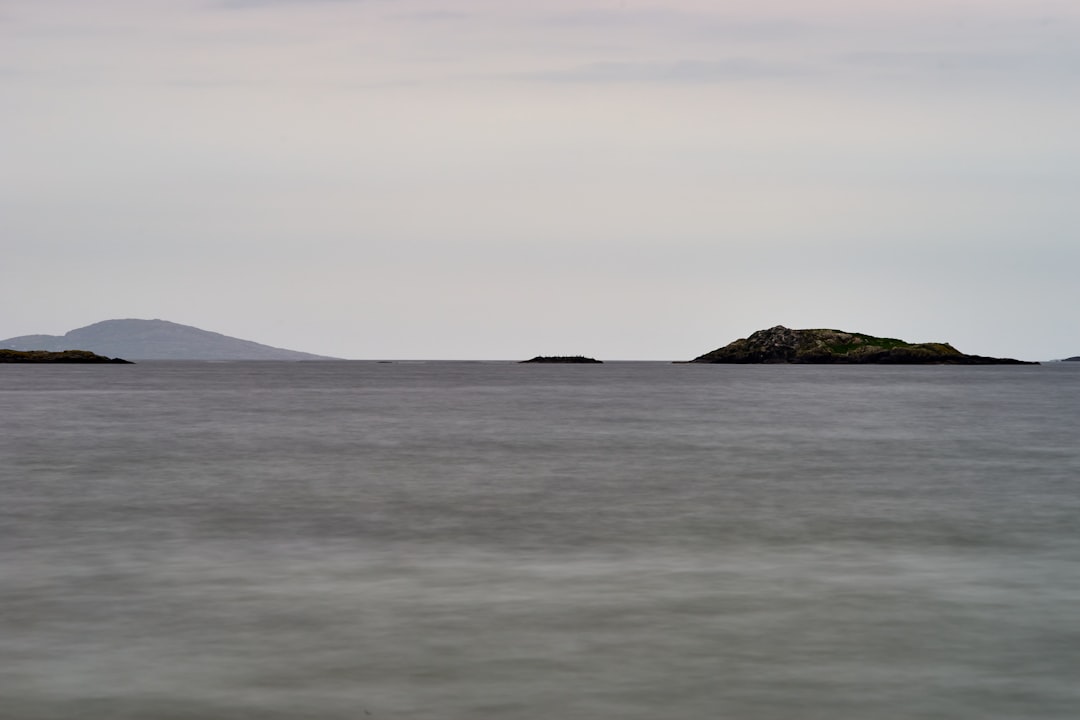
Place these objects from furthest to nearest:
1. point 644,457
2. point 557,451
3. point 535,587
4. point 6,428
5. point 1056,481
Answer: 1. point 6,428
2. point 557,451
3. point 644,457
4. point 1056,481
5. point 535,587

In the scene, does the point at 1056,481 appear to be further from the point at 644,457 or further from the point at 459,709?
the point at 459,709

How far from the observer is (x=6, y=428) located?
68.0 m

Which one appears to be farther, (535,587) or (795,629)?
(535,587)

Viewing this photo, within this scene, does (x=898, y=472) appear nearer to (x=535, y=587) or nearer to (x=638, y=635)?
(x=535, y=587)

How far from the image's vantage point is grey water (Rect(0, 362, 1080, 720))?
12.4 meters

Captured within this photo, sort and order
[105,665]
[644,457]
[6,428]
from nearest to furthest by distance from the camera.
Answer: [105,665] < [644,457] < [6,428]

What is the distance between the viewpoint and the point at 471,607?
17.0 metres

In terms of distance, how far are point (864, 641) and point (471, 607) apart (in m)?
5.88

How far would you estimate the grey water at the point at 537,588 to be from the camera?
40.6ft

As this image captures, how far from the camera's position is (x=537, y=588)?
61.4 ft

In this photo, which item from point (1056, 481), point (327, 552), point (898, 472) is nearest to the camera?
point (327, 552)

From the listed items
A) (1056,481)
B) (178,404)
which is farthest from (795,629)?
(178,404)

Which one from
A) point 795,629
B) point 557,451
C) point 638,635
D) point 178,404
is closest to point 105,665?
point 638,635

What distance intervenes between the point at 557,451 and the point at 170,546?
30.7m
